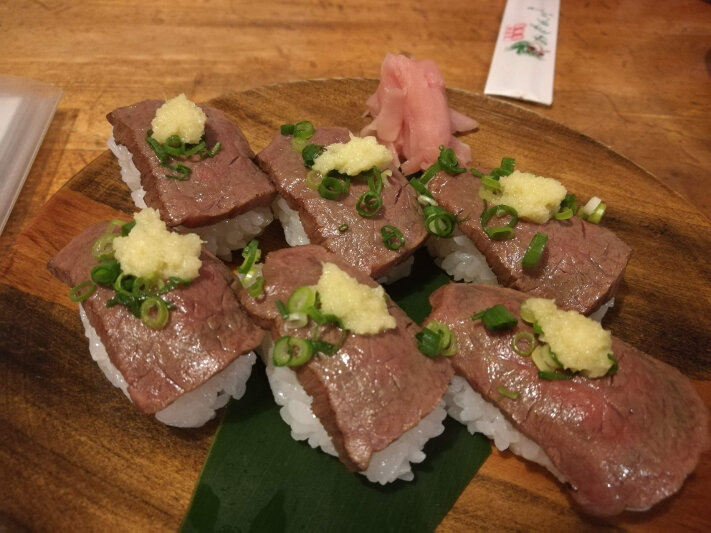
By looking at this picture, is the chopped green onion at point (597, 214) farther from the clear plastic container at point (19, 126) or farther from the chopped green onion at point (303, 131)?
the clear plastic container at point (19, 126)

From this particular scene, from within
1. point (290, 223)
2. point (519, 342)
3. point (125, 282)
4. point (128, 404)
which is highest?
point (125, 282)

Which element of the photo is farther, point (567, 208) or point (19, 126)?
point (19, 126)

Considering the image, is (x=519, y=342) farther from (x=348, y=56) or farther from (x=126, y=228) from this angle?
(x=348, y=56)

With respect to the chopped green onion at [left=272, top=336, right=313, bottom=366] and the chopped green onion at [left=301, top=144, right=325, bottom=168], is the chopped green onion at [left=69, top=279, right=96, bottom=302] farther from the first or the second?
the chopped green onion at [left=301, top=144, right=325, bottom=168]

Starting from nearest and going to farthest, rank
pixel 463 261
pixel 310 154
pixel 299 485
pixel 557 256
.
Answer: pixel 299 485, pixel 557 256, pixel 310 154, pixel 463 261

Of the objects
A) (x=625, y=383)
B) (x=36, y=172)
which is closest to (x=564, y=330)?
(x=625, y=383)

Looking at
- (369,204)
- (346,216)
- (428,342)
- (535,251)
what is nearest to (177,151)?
(346,216)

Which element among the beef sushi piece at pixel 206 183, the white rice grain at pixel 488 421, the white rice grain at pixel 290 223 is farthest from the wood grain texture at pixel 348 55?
the white rice grain at pixel 488 421

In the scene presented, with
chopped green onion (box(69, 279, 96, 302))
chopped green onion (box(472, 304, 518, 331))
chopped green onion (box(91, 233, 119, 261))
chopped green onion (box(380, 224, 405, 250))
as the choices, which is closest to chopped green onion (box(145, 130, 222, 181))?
chopped green onion (box(91, 233, 119, 261))
